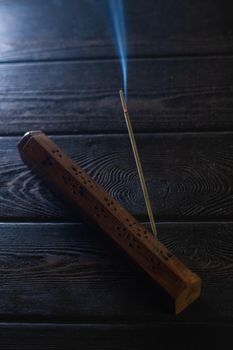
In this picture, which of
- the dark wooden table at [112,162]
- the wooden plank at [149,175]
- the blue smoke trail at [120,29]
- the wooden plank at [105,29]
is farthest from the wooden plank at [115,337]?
the wooden plank at [105,29]

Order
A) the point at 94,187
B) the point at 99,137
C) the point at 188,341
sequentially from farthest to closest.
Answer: the point at 99,137
the point at 94,187
the point at 188,341

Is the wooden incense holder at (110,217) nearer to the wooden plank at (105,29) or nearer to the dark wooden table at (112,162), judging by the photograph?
the dark wooden table at (112,162)

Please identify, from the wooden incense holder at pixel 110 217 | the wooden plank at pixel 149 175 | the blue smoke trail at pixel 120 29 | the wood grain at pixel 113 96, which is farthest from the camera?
the blue smoke trail at pixel 120 29

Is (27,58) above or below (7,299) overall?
above

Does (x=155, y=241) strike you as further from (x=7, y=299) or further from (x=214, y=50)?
(x=214, y=50)

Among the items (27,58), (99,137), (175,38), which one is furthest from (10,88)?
(175,38)

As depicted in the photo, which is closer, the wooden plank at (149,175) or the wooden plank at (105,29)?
the wooden plank at (149,175)
